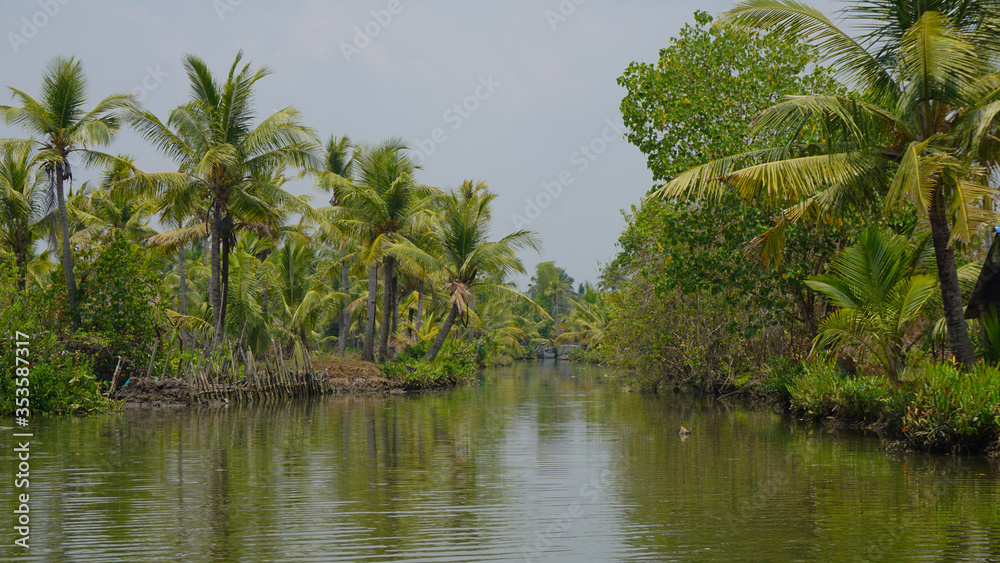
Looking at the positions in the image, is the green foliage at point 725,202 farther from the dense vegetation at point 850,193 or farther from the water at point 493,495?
the water at point 493,495

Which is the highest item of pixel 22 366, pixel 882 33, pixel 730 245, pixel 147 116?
pixel 147 116

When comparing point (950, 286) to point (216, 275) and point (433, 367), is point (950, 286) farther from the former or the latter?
point (433, 367)

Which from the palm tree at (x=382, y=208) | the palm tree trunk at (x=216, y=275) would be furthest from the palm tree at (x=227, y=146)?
the palm tree at (x=382, y=208)

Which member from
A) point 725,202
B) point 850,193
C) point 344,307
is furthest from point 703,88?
point 344,307

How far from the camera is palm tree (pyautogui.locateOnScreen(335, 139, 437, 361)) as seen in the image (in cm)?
3102

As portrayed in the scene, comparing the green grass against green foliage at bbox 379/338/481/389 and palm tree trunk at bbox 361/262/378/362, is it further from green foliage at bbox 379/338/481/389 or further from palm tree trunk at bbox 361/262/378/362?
palm tree trunk at bbox 361/262/378/362

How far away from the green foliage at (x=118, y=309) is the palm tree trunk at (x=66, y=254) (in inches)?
8.6

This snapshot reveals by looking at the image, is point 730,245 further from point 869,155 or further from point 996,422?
point 996,422

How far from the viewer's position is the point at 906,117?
495 inches

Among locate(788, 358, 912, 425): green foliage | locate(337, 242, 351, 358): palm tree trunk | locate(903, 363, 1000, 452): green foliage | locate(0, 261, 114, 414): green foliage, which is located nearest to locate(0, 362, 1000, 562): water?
locate(903, 363, 1000, 452): green foliage

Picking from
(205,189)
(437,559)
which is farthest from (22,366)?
(437,559)

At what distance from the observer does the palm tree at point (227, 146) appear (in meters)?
23.8

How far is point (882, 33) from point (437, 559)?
417 inches

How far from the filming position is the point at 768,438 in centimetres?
1548
